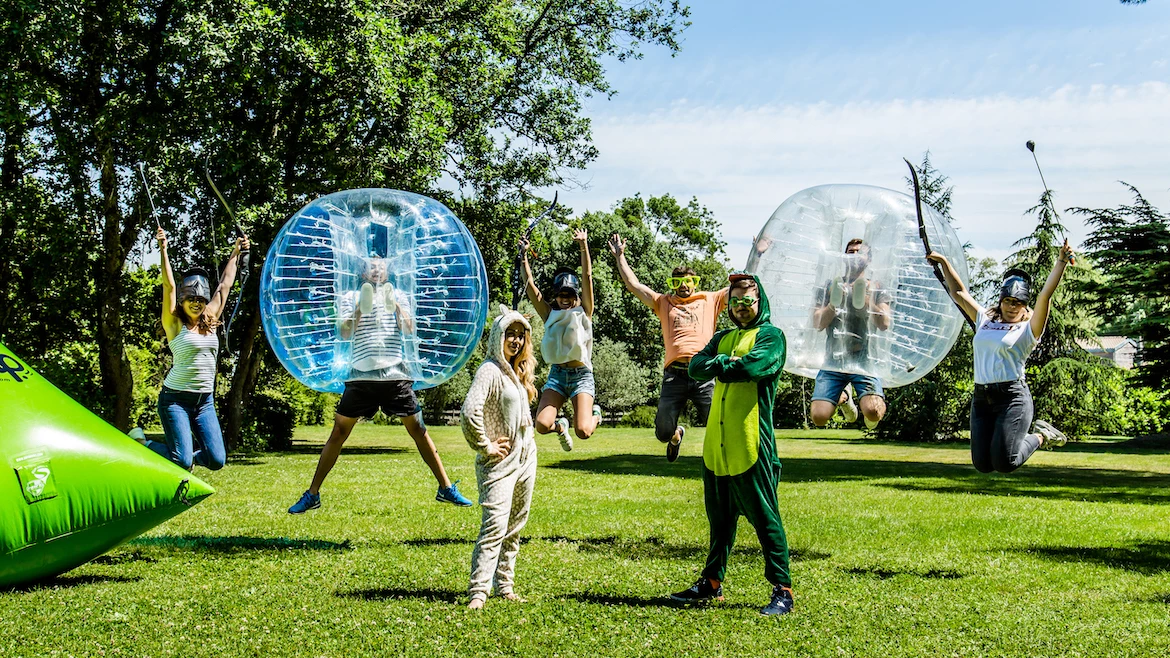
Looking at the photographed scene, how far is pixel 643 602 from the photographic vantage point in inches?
259

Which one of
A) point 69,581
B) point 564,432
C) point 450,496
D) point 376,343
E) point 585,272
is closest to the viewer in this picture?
point 69,581

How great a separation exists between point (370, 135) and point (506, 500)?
551 inches

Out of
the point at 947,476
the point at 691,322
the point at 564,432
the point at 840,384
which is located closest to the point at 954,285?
the point at 840,384

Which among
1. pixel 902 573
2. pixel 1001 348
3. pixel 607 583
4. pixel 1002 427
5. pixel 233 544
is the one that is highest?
pixel 1001 348

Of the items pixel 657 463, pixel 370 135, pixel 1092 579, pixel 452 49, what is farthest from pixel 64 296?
pixel 1092 579

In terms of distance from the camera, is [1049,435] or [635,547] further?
[635,547]

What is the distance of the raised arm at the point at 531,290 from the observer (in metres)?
8.11

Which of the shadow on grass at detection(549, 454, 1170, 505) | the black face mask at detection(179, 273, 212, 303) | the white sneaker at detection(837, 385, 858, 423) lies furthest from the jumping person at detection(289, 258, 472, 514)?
the shadow on grass at detection(549, 454, 1170, 505)

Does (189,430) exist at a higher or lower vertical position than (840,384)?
lower

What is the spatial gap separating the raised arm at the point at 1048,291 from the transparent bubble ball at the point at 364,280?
405cm

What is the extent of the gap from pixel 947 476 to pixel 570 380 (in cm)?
1277

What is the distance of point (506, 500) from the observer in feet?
20.5

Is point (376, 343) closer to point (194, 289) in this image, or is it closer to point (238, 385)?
point (194, 289)

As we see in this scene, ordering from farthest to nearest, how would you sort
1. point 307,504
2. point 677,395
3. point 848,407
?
1. point 677,395
2. point 307,504
3. point 848,407
